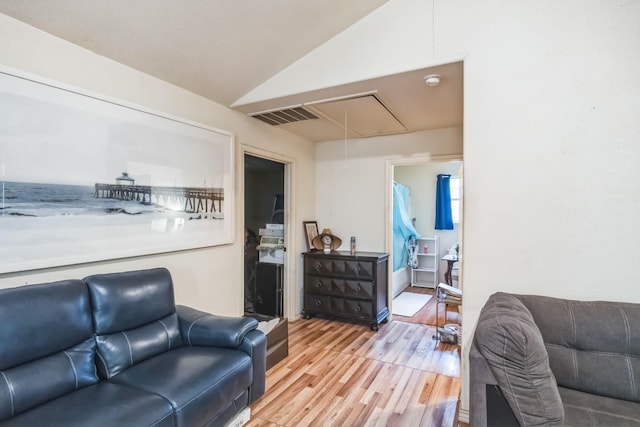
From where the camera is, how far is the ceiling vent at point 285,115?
3.13 metres

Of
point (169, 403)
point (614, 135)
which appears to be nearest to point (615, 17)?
Answer: point (614, 135)

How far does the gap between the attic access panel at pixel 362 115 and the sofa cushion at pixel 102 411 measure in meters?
2.52

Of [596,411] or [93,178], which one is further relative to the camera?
[93,178]

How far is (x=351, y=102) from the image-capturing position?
289 cm

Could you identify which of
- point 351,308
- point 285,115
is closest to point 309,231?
point 351,308

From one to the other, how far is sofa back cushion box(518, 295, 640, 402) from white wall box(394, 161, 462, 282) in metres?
4.40

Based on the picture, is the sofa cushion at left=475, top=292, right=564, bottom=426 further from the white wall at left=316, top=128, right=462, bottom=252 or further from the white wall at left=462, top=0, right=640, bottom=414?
the white wall at left=316, top=128, right=462, bottom=252

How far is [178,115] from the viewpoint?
2.55m

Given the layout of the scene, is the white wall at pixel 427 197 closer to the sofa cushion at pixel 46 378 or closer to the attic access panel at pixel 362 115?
the attic access panel at pixel 362 115

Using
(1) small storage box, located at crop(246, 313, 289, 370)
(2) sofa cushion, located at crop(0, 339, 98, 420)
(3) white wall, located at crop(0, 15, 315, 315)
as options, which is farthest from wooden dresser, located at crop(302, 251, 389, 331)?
(2) sofa cushion, located at crop(0, 339, 98, 420)

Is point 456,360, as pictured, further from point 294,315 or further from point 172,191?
point 172,191

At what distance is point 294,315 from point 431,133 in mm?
2851

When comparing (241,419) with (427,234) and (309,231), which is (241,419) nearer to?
(309,231)

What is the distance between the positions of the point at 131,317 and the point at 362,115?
8.72 ft
